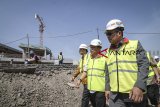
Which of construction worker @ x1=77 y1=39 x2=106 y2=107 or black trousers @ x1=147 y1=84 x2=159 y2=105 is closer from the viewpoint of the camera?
construction worker @ x1=77 y1=39 x2=106 y2=107

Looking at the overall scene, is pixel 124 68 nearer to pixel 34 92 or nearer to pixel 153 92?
pixel 153 92

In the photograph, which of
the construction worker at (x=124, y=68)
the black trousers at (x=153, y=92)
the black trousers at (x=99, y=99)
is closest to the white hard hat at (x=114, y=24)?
the construction worker at (x=124, y=68)

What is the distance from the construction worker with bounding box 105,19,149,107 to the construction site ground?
5.11 m

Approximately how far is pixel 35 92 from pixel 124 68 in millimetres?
6384

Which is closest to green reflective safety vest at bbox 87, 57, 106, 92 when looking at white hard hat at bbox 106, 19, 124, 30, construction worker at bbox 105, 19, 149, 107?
construction worker at bbox 105, 19, 149, 107

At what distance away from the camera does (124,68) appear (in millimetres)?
3660

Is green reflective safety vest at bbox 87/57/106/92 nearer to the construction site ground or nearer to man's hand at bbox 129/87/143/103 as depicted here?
man's hand at bbox 129/87/143/103

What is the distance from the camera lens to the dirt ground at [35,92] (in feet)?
27.9

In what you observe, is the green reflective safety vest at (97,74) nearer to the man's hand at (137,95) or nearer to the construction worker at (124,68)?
the construction worker at (124,68)

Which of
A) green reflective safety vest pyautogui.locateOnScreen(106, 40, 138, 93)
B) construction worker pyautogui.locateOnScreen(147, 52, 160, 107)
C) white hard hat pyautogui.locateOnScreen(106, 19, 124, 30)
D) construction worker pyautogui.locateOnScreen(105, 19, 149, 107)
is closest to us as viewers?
construction worker pyautogui.locateOnScreen(105, 19, 149, 107)

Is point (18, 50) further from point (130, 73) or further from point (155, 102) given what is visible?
point (130, 73)

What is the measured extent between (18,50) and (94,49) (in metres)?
51.4

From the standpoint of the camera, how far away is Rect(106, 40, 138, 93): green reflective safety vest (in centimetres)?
359

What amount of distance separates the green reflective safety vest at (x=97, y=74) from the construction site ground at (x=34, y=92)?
3.04 meters
